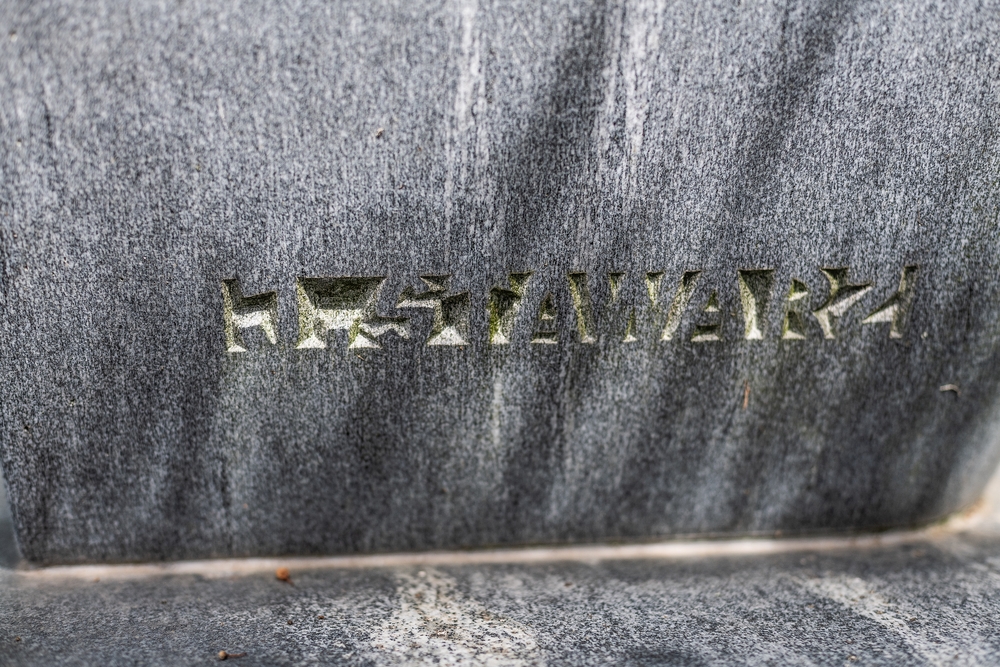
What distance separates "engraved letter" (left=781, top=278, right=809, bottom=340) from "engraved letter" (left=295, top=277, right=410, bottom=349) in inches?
32.6

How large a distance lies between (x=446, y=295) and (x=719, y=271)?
0.58m

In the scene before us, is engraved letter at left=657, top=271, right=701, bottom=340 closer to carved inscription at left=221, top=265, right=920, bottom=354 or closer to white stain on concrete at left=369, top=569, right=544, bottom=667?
carved inscription at left=221, top=265, right=920, bottom=354

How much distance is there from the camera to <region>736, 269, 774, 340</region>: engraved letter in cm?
153

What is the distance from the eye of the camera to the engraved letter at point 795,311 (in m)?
1.55

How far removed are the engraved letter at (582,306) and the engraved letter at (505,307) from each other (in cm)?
10

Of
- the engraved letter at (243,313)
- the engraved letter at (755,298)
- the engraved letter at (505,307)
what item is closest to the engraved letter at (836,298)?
the engraved letter at (755,298)

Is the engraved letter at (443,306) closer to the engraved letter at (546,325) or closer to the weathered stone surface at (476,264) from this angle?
the weathered stone surface at (476,264)

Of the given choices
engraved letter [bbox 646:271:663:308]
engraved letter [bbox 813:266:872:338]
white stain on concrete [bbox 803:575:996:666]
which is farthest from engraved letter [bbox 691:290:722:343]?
white stain on concrete [bbox 803:575:996:666]

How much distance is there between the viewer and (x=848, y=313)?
1.59 metres

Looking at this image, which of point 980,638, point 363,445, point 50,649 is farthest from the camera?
point 363,445

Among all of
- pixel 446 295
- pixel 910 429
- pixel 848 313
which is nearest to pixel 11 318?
pixel 446 295

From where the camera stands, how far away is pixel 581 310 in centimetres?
153

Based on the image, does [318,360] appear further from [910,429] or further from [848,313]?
[910,429]

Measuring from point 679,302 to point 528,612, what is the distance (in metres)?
0.73
